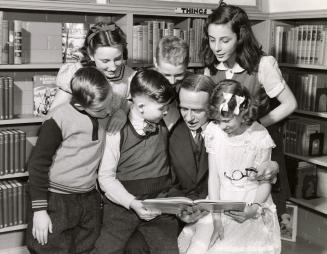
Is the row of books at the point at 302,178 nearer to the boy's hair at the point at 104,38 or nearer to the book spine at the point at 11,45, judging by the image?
the boy's hair at the point at 104,38

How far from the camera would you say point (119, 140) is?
2.31m

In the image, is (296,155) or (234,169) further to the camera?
(296,155)

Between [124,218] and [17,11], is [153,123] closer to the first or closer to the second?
[124,218]

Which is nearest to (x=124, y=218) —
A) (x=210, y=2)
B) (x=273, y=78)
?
(x=273, y=78)

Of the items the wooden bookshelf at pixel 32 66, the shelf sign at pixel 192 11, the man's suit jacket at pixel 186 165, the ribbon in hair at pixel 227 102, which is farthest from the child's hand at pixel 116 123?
the shelf sign at pixel 192 11

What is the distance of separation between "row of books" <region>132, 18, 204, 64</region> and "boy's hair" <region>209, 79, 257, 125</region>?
1200 mm

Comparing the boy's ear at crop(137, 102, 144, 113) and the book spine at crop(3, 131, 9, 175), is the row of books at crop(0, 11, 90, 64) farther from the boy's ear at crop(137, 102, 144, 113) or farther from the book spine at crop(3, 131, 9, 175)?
the boy's ear at crop(137, 102, 144, 113)

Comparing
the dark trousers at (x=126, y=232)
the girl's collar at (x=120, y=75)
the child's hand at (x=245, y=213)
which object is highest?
the girl's collar at (x=120, y=75)

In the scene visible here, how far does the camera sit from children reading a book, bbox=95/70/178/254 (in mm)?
2248

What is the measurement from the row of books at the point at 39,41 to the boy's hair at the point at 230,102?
1.39m

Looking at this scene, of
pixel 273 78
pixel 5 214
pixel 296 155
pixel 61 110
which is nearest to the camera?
pixel 61 110

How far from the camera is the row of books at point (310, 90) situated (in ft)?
11.9

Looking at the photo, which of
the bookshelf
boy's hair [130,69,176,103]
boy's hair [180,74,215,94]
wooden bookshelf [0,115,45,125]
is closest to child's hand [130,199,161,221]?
boy's hair [130,69,176,103]

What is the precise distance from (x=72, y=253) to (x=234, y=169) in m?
0.89
